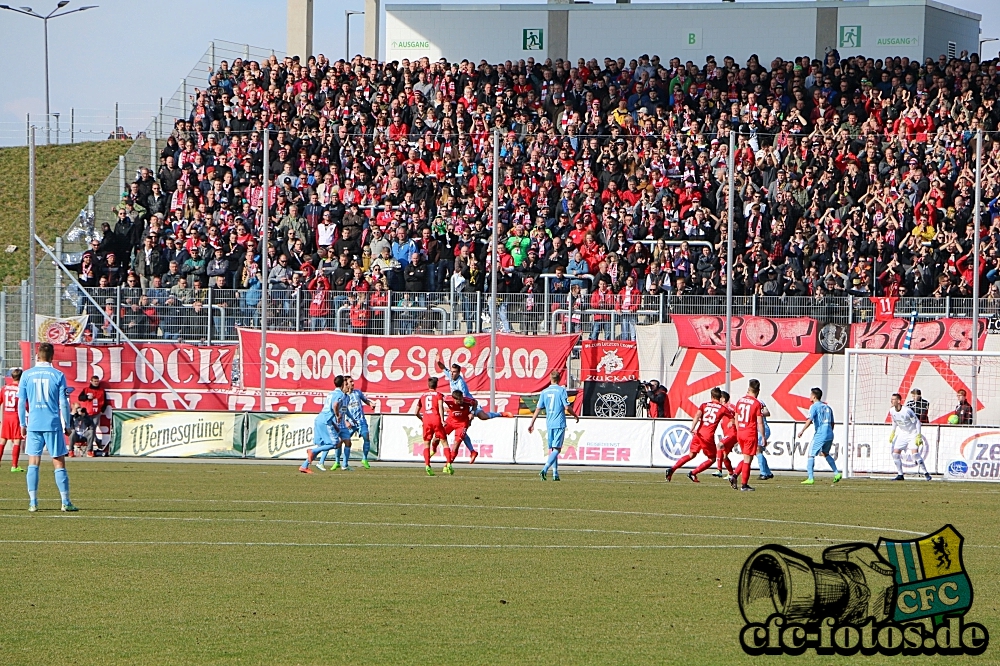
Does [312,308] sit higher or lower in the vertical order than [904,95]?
lower

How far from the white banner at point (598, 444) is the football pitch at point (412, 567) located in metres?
7.34

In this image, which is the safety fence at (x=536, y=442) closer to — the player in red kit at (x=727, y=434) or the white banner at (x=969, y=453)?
the white banner at (x=969, y=453)

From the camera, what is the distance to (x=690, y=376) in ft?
105

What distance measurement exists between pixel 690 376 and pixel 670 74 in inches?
→ 486

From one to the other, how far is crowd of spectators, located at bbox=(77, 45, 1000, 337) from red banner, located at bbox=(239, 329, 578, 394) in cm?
53

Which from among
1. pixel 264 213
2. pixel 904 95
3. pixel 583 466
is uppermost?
pixel 904 95

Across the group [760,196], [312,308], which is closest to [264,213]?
[312,308]

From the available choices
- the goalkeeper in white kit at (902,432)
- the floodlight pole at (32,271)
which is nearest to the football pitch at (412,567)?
the goalkeeper in white kit at (902,432)

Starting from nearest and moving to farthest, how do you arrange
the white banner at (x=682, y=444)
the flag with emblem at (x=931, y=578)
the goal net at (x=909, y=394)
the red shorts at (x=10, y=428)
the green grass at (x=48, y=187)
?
the flag with emblem at (x=931, y=578), the red shorts at (x=10, y=428), the goal net at (x=909, y=394), the white banner at (x=682, y=444), the green grass at (x=48, y=187)

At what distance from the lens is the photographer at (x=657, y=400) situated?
31578 millimetres

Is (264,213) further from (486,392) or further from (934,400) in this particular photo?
(934,400)

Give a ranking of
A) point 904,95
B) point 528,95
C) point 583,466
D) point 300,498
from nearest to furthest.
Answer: point 300,498
point 583,466
point 904,95
point 528,95

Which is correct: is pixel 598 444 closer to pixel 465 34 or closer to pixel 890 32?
pixel 890 32

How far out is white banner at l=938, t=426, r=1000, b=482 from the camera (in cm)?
2728
